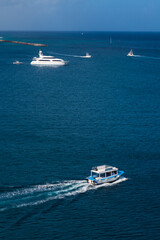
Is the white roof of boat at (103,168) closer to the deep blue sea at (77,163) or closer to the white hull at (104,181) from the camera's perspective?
the white hull at (104,181)

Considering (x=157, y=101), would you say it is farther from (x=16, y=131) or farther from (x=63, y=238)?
(x=63, y=238)

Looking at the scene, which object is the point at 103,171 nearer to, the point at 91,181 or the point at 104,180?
the point at 104,180

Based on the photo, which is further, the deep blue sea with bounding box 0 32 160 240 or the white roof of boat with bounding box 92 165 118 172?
the white roof of boat with bounding box 92 165 118 172

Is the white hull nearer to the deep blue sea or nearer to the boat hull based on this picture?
the boat hull

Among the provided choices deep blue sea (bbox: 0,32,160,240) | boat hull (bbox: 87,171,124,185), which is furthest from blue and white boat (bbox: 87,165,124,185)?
deep blue sea (bbox: 0,32,160,240)

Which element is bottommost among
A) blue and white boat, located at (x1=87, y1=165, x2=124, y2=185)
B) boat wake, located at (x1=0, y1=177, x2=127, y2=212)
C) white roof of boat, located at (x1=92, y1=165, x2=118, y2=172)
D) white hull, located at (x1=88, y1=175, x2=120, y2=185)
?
boat wake, located at (x1=0, y1=177, x2=127, y2=212)

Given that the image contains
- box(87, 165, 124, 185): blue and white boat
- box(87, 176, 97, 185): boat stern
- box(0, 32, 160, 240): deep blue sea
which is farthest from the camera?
box(87, 165, 124, 185): blue and white boat

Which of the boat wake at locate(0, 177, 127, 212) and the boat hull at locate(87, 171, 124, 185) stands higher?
the boat hull at locate(87, 171, 124, 185)
